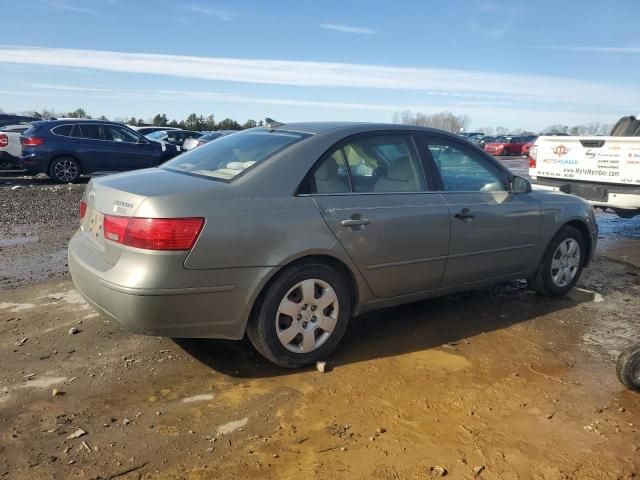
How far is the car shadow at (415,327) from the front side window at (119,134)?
1184 cm

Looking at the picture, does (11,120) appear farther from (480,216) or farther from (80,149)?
(480,216)

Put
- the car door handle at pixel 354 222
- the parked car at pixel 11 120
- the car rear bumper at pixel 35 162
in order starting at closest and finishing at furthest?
the car door handle at pixel 354 222, the car rear bumper at pixel 35 162, the parked car at pixel 11 120

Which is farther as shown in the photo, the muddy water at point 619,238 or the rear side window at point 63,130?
the rear side window at point 63,130

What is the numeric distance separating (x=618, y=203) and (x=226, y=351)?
20.0 feet

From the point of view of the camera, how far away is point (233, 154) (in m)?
4.03

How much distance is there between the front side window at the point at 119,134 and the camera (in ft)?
48.1

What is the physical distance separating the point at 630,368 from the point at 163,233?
2.96m

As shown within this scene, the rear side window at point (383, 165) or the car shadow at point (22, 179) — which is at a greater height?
the rear side window at point (383, 165)

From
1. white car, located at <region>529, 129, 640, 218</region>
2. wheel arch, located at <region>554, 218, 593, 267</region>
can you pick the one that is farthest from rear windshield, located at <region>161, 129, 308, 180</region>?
white car, located at <region>529, 129, 640, 218</region>

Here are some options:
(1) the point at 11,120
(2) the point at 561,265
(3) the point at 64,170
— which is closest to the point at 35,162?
(3) the point at 64,170

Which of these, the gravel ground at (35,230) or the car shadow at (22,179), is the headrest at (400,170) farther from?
the car shadow at (22,179)

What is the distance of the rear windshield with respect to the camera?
12.4 ft

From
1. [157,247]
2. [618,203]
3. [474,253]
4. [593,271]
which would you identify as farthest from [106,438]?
[618,203]

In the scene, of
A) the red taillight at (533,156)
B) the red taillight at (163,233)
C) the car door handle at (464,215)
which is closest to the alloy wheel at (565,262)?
the car door handle at (464,215)
